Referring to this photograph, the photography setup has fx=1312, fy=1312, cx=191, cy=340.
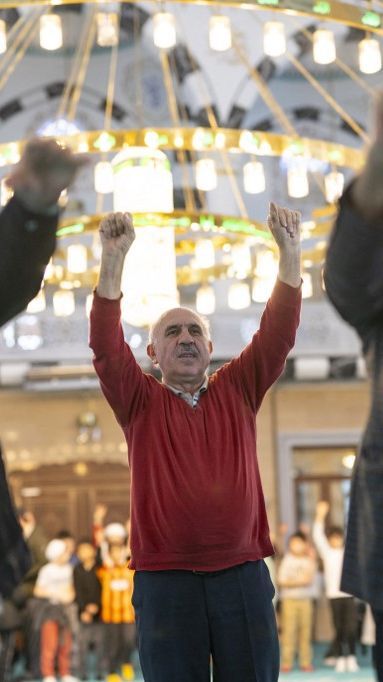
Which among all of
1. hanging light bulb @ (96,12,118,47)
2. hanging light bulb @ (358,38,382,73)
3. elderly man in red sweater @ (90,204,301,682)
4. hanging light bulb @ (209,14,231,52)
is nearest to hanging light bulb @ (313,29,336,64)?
hanging light bulb @ (358,38,382,73)

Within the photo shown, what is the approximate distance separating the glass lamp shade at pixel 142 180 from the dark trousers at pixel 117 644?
5.51 metres

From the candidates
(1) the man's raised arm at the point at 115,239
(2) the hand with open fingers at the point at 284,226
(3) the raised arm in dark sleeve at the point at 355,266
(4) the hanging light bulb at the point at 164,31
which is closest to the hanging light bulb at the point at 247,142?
(4) the hanging light bulb at the point at 164,31

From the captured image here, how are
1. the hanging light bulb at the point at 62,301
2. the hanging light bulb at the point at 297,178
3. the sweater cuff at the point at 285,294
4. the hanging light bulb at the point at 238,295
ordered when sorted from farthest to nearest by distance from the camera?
the hanging light bulb at the point at 238,295 → the hanging light bulb at the point at 62,301 → the hanging light bulb at the point at 297,178 → the sweater cuff at the point at 285,294

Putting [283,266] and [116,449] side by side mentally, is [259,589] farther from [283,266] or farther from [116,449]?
[116,449]

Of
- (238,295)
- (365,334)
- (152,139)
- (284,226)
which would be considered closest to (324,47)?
(152,139)

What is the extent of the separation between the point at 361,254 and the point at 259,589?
1.46 m

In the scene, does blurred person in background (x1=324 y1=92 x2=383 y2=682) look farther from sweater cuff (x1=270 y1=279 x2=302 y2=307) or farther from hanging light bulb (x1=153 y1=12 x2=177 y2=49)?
hanging light bulb (x1=153 y1=12 x2=177 y2=49)

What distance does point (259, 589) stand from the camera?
335 cm

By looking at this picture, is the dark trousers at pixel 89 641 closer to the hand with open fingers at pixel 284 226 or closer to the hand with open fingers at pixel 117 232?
the hand with open fingers at pixel 284 226

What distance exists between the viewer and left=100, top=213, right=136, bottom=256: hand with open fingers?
3102mm

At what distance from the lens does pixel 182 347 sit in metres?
3.54

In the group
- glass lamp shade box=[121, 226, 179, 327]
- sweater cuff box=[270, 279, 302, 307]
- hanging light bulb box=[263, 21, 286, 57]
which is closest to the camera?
sweater cuff box=[270, 279, 302, 307]

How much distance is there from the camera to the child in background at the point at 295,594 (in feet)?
40.8

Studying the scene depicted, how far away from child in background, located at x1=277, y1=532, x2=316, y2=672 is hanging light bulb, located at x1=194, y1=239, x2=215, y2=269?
13.2 feet
